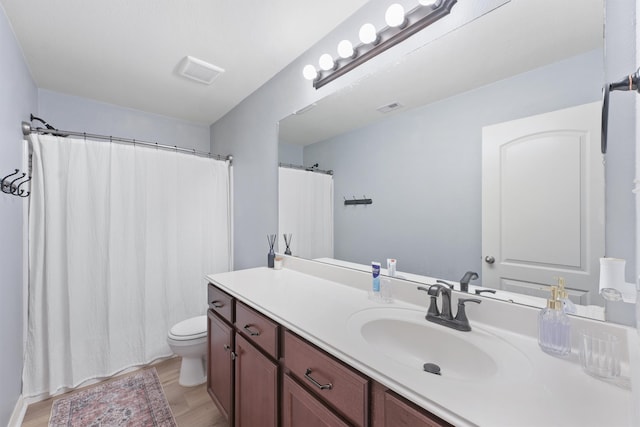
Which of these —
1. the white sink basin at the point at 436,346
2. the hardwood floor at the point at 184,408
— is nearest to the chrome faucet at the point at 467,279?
the white sink basin at the point at 436,346

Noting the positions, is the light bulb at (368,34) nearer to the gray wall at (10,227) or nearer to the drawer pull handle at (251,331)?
the drawer pull handle at (251,331)

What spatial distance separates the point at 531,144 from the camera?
934 millimetres

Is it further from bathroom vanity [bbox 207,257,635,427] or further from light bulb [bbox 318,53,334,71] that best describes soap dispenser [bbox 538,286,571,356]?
light bulb [bbox 318,53,334,71]

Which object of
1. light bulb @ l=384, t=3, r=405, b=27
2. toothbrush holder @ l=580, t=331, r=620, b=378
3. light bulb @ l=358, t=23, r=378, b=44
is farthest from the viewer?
light bulb @ l=358, t=23, r=378, b=44

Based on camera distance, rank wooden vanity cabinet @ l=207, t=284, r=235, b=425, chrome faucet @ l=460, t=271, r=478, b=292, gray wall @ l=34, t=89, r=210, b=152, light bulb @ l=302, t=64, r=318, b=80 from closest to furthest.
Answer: chrome faucet @ l=460, t=271, r=478, b=292 < wooden vanity cabinet @ l=207, t=284, r=235, b=425 < light bulb @ l=302, t=64, r=318, b=80 < gray wall @ l=34, t=89, r=210, b=152

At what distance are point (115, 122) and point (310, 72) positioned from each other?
206cm

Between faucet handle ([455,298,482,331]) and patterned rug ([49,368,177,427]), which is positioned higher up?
faucet handle ([455,298,482,331])

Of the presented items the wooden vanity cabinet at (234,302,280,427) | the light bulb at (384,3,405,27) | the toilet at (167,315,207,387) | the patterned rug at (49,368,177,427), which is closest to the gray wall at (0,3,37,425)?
the patterned rug at (49,368,177,427)

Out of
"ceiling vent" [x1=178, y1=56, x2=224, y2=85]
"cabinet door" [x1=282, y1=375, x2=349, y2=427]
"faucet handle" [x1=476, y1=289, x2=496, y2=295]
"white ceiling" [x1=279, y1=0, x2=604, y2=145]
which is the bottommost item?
"cabinet door" [x1=282, y1=375, x2=349, y2=427]

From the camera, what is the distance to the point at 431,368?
2.97 ft

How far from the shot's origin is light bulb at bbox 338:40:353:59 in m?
1.42

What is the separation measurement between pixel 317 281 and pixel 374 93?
1.11 m

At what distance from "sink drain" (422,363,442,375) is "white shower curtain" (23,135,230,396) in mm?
2198

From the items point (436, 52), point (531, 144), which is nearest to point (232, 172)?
point (436, 52)
